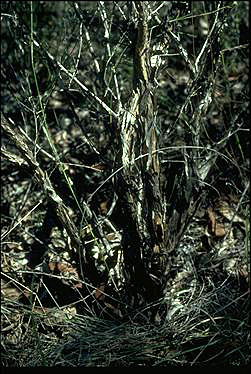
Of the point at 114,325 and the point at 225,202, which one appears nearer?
the point at 114,325

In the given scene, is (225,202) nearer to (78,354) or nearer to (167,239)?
(167,239)

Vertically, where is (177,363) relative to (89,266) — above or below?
below

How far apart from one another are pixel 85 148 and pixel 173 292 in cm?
83

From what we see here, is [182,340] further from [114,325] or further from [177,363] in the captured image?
A: [114,325]

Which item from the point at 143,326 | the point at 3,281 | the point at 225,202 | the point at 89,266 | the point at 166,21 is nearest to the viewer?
the point at 166,21

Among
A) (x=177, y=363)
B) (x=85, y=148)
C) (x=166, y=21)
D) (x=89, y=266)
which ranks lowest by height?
(x=177, y=363)

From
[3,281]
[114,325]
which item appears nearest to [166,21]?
[114,325]

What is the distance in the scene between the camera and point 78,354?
1.80m

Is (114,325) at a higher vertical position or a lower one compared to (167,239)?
lower

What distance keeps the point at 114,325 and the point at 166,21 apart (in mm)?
875

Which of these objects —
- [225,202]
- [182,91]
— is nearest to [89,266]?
[225,202]

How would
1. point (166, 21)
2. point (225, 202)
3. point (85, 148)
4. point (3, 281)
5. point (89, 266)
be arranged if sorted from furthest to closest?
point (85, 148), point (225, 202), point (3, 281), point (89, 266), point (166, 21)

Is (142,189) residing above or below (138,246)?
above

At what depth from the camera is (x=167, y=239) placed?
1.85 metres
